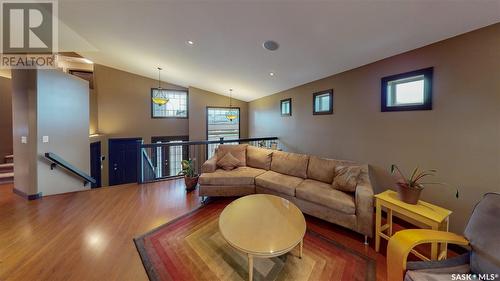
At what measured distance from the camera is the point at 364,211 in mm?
2273

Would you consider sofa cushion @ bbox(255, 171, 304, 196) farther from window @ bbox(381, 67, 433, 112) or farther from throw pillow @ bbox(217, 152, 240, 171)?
window @ bbox(381, 67, 433, 112)

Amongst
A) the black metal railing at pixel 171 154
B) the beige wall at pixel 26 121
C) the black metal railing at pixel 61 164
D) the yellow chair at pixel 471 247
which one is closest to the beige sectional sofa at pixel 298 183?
the yellow chair at pixel 471 247

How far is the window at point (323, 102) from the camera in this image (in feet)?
12.6

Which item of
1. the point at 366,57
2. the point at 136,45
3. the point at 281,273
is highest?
the point at 136,45

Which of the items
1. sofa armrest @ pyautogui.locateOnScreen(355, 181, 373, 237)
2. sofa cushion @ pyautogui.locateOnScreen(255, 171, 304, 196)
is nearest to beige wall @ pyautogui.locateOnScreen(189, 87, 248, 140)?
sofa cushion @ pyautogui.locateOnScreen(255, 171, 304, 196)

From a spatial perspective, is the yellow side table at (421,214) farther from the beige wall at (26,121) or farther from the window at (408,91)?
the beige wall at (26,121)

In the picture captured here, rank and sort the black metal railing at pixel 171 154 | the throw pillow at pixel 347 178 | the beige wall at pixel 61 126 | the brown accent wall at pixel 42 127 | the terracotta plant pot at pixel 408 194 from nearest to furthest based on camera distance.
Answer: the terracotta plant pot at pixel 408 194
the throw pillow at pixel 347 178
the brown accent wall at pixel 42 127
the beige wall at pixel 61 126
the black metal railing at pixel 171 154

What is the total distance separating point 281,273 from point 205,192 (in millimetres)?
1970

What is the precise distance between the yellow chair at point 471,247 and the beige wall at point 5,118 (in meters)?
8.27

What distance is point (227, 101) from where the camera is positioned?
7.94 m

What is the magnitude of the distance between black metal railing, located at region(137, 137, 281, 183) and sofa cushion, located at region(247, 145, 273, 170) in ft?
3.41

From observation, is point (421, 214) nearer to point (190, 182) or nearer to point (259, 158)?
point (259, 158)

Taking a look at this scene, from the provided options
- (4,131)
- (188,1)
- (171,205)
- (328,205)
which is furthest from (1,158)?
(328,205)

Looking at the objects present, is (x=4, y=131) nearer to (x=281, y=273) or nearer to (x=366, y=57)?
(x=281, y=273)
